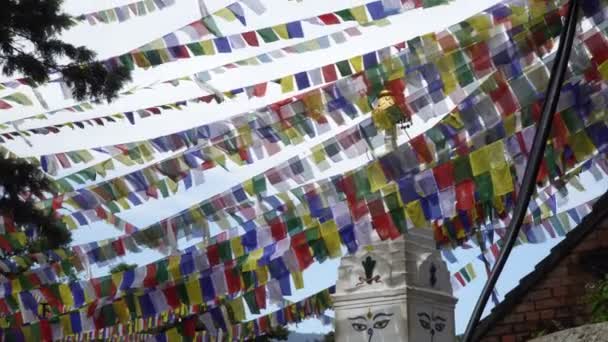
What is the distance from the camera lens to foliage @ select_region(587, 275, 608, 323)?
335 inches

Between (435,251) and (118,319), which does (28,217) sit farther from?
(435,251)

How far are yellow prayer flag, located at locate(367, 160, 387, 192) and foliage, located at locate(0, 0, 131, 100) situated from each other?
3.73 metres

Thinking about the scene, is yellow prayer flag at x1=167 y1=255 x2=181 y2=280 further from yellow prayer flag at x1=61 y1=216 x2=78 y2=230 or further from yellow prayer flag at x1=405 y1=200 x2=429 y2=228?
yellow prayer flag at x1=405 y1=200 x2=429 y2=228

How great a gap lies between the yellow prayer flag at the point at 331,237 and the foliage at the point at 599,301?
2.24 metres

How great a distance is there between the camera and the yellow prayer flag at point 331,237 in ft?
30.2

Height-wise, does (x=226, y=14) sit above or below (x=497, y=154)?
above

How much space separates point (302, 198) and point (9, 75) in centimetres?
397

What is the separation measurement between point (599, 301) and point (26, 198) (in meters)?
6.63

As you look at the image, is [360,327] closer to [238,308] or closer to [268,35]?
[238,308]

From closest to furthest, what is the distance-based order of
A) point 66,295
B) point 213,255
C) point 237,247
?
point 237,247
point 213,255
point 66,295

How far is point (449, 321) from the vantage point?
360 inches

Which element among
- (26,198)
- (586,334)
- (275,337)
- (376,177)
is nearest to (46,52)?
(26,198)

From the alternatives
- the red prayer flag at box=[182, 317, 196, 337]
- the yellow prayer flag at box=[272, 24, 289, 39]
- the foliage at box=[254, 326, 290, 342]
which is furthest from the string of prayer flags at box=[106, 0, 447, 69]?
the foliage at box=[254, 326, 290, 342]

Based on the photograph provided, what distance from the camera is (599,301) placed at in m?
8.66
